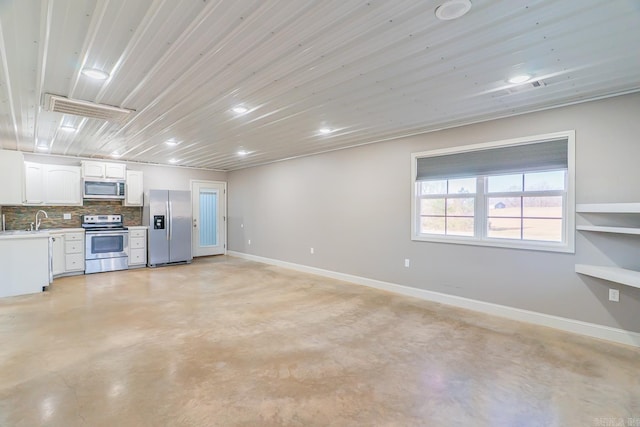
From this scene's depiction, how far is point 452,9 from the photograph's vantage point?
1.84 metres

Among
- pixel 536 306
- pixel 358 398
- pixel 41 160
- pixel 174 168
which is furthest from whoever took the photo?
pixel 174 168

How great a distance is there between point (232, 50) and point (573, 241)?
395 centimetres

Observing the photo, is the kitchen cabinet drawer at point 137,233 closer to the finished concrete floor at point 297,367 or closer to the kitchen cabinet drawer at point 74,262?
the kitchen cabinet drawer at point 74,262

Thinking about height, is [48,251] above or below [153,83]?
below

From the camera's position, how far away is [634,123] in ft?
10.2

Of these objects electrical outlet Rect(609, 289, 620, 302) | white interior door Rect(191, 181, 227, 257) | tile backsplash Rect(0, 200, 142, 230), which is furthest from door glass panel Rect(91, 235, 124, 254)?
electrical outlet Rect(609, 289, 620, 302)

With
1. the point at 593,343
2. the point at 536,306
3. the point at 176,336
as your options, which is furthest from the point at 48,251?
the point at 593,343

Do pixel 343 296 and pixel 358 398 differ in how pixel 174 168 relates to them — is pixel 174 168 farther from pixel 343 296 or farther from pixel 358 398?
pixel 358 398

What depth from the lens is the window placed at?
11.9 ft

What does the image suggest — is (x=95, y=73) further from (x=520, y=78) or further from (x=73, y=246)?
(x=73, y=246)

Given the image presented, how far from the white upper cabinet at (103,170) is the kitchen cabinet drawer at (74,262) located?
1.69 metres

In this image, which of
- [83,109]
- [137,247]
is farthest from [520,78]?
[137,247]

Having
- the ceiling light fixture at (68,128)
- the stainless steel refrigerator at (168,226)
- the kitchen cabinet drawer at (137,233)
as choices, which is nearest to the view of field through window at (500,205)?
the ceiling light fixture at (68,128)

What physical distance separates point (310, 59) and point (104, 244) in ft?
20.6
